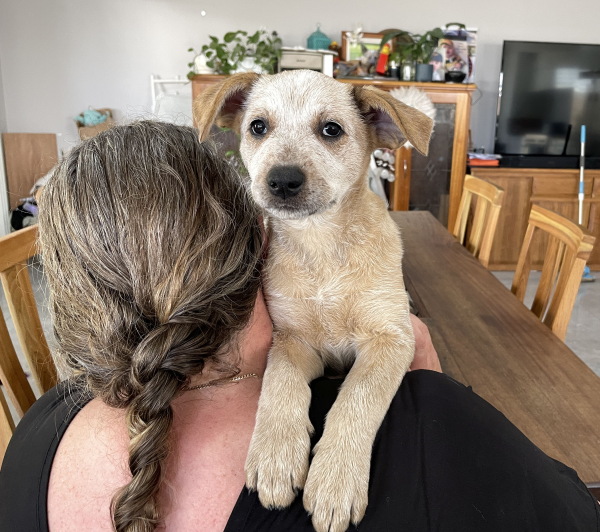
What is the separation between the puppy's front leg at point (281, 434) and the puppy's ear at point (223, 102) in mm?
505

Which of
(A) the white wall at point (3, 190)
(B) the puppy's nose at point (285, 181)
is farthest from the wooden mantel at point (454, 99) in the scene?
(B) the puppy's nose at point (285, 181)

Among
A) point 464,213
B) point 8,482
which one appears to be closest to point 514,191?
point 464,213

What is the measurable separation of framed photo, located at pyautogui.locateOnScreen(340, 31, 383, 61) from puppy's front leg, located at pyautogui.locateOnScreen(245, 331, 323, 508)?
424 centimetres

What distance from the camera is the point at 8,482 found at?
663 millimetres

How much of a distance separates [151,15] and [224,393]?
519 centimetres

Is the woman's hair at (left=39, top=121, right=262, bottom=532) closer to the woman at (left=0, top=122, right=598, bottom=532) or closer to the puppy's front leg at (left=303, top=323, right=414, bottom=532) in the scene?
the woman at (left=0, top=122, right=598, bottom=532)

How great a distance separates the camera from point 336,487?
0.68 metres

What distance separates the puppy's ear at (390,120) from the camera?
106 centimetres

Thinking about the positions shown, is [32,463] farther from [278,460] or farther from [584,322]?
[584,322]

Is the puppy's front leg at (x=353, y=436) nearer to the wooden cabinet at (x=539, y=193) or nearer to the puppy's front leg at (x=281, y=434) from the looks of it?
the puppy's front leg at (x=281, y=434)

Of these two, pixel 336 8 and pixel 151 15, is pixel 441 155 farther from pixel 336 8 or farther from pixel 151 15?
pixel 151 15

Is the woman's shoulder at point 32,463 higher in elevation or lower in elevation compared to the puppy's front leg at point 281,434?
higher

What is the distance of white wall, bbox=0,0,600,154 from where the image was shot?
15.8 feet

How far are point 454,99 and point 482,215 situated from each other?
2286mm
